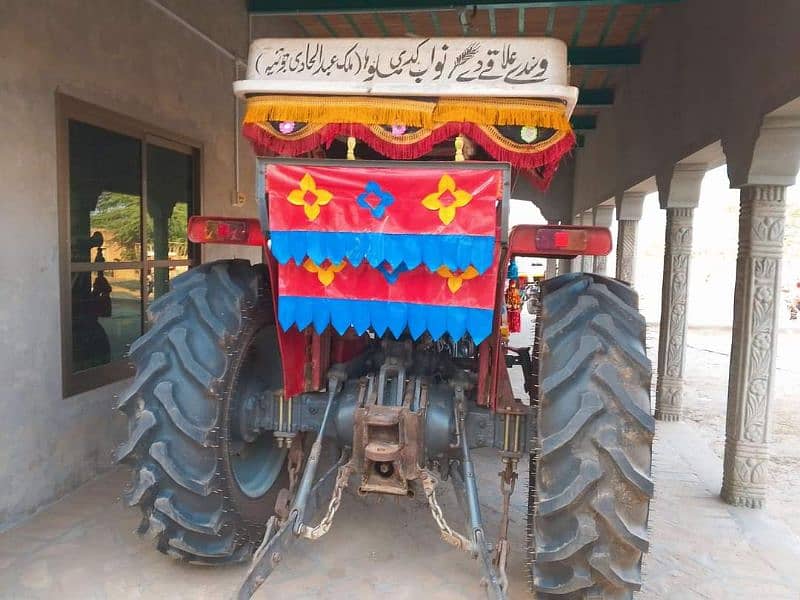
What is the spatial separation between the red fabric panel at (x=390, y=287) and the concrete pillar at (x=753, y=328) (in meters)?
2.72

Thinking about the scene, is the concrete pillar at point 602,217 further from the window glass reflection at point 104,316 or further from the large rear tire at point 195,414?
the large rear tire at point 195,414

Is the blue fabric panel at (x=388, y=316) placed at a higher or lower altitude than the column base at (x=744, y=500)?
higher

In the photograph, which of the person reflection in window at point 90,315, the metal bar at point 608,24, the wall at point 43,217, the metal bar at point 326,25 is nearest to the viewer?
the wall at point 43,217

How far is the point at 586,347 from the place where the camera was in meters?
2.54

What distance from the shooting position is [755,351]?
4.46 m

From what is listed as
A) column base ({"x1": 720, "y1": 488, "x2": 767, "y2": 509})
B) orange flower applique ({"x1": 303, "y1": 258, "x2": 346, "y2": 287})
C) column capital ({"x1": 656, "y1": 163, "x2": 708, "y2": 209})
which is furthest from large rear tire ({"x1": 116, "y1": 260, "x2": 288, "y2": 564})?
column capital ({"x1": 656, "y1": 163, "x2": 708, "y2": 209})

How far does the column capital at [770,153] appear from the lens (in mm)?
4051

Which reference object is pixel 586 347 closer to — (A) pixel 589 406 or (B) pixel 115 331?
(A) pixel 589 406

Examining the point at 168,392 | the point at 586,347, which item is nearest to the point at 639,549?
the point at 586,347

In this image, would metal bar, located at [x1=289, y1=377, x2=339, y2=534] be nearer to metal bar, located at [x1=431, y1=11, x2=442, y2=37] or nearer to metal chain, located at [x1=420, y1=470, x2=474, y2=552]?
metal chain, located at [x1=420, y1=470, x2=474, y2=552]

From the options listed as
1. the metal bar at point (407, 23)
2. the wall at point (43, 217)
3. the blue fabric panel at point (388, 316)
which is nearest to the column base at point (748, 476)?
the blue fabric panel at point (388, 316)

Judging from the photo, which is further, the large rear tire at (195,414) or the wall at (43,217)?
the wall at (43,217)

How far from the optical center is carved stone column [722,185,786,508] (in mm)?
4383

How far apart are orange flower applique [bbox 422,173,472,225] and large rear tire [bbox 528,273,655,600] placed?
68 centimetres
